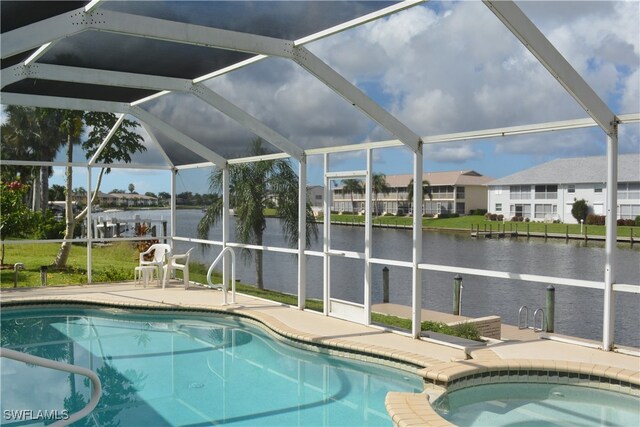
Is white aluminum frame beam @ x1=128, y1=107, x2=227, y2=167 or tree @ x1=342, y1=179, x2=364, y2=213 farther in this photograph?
white aluminum frame beam @ x1=128, y1=107, x2=227, y2=167

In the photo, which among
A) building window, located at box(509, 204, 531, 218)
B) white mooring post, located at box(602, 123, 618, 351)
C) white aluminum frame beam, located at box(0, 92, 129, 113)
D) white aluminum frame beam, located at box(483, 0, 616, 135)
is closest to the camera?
white aluminum frame beam, located at box(483, 0, 616, 135)

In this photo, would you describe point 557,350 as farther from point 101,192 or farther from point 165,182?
point 101,192

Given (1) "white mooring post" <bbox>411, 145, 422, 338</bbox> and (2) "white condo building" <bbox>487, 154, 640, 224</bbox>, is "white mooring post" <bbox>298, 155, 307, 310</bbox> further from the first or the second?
(2) "white condo building" <bbox>487, 154, 640, 224</bbox>

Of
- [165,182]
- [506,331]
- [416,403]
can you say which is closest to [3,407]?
[416,403]

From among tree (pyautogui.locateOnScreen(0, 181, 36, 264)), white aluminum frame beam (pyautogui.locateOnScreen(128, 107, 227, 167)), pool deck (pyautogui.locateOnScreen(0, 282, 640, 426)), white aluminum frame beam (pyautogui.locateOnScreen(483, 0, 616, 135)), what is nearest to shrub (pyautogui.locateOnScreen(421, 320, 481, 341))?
pool deck (pyautogui.locateOnScreen(0, 282, 640, 426))

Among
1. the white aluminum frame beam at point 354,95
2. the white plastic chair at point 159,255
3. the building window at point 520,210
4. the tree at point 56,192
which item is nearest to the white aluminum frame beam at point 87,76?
the white aluminum frame beam at point 354,95

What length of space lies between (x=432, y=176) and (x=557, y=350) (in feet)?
8.31

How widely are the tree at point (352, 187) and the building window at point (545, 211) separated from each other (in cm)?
237

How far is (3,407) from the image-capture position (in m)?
5.25

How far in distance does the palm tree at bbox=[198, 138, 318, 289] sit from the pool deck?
1.51 meters

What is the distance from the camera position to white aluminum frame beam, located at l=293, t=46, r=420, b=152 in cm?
646

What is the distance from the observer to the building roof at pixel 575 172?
619 centimetres

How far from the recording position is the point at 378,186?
806cm

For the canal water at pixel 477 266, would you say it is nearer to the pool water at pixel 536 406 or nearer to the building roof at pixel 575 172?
the building roof at pixel 575 172
